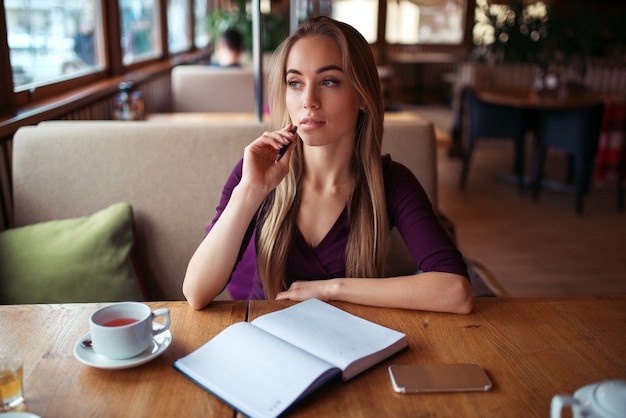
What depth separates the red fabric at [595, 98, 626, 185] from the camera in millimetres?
5008

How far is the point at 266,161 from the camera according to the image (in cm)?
139

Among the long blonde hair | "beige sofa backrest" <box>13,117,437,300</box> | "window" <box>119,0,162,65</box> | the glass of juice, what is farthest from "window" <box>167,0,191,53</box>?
the glass of juice

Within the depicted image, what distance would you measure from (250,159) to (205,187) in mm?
625

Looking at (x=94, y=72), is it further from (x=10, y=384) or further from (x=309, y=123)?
(x=10, y=384)

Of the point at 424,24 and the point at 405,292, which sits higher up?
the point at 424,24

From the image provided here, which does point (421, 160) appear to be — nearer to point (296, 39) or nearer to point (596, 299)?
point (296, 39)

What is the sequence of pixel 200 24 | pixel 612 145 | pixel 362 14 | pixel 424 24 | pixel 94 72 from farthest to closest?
1. pixel 424 24
2. pixel 362 14
3. pixel 200 24
4. pixel 612 145
5. pixel 94 72

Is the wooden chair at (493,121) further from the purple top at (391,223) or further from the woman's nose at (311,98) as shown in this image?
the woman's nose at (311,98)

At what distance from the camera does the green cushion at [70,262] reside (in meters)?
1.67

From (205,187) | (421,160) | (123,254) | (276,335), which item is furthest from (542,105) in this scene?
(276,335)

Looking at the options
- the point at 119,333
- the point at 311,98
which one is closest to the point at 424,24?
the point at 311,98

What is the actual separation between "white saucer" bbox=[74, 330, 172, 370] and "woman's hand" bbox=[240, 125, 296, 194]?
18.1 inches

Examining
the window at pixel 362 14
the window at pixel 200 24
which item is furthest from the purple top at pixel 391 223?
the window at pixel 362 14

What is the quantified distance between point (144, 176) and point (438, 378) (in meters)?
1.31
